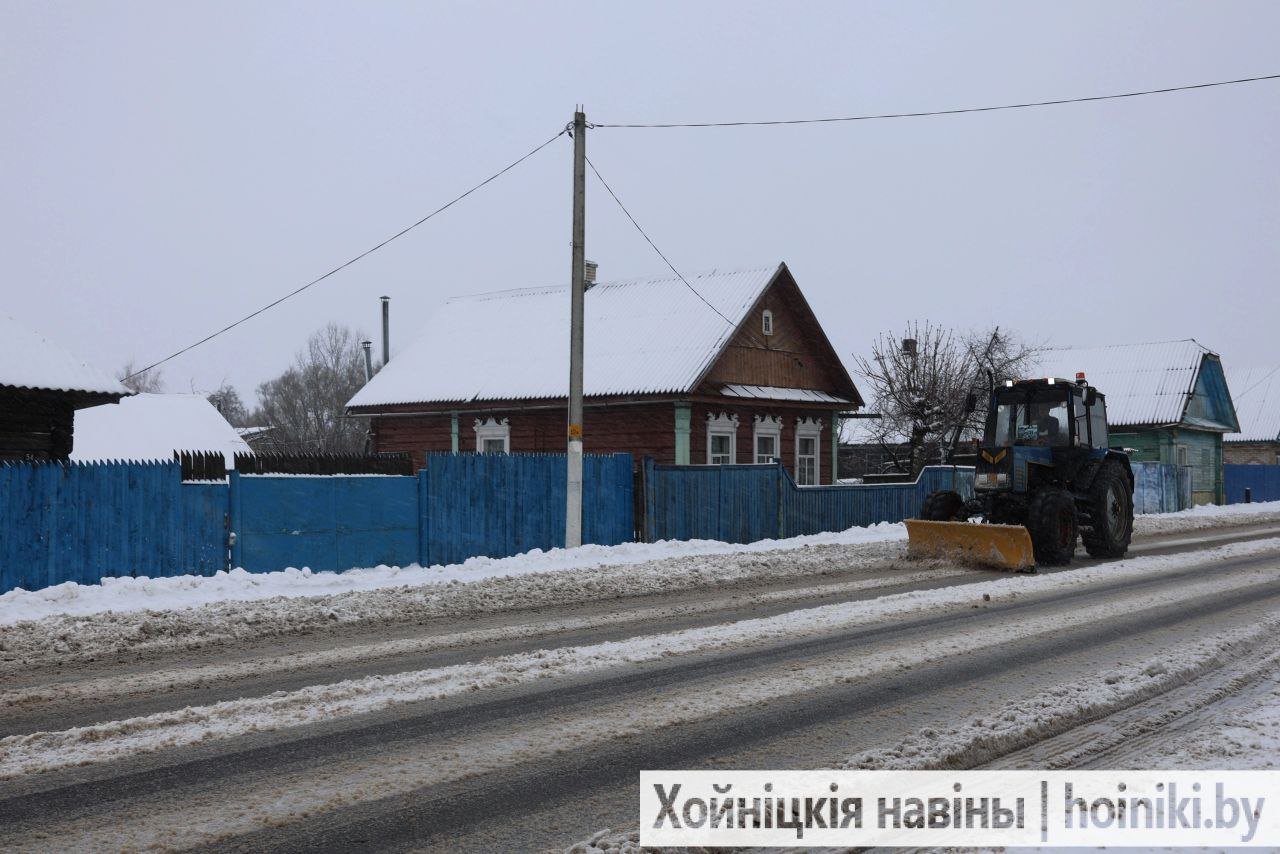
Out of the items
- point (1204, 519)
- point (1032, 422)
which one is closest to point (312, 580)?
point (1032, 422)

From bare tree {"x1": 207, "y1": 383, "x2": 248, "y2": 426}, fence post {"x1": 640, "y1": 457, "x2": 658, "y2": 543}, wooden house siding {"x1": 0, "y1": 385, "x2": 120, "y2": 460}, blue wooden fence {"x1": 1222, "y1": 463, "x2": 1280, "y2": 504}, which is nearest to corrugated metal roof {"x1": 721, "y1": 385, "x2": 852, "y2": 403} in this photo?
fence post {"x1": 640, "y1": 457, "x2": 658, "y2": 543}

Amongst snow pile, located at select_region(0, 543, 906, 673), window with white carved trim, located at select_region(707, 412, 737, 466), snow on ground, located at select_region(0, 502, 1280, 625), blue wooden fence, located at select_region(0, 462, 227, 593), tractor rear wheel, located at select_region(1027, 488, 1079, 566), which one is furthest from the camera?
window with white carved trim, located at select_region(707, 412, 737, 466)

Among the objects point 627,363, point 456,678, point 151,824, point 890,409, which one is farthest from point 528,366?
point 151,824

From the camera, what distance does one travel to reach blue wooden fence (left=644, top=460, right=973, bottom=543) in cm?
1859

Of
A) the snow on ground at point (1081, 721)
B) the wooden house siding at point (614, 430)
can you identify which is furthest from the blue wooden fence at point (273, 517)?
the snow on ground at point (1081, 721)

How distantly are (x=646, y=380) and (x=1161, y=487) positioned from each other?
20577mm

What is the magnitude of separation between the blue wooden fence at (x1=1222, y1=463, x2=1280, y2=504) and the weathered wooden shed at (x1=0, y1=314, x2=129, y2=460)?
4178 centimetres

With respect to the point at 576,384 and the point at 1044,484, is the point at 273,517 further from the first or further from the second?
the point at 1044,484

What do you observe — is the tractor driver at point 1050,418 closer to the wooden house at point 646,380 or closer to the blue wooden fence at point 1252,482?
the wooden house at point 646,380

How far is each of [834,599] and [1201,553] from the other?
9602 mm

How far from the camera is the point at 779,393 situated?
87.8ft

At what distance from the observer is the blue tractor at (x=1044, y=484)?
642 inches

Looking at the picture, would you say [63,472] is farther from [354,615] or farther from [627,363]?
[627,363]

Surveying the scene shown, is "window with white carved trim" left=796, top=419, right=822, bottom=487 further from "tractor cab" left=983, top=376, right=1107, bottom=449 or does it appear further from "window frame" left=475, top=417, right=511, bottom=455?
"tractor cab" left=983, top=376, right=1107, bottom=449
